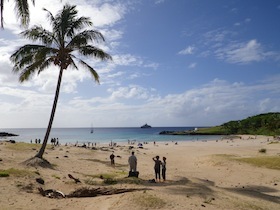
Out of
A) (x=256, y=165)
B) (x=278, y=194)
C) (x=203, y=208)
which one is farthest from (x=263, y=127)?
(x=203, y=208)

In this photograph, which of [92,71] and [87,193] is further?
[92,71]

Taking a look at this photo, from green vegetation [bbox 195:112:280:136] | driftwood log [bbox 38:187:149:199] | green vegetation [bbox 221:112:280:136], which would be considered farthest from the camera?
green vegetation [bbox 195:112:280:136]

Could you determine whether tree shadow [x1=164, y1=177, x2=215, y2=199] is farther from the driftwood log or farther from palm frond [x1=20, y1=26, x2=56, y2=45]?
palm frond [x1=20, y1=26, x2=56, y2=45]

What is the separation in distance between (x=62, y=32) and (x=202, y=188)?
16496 mm

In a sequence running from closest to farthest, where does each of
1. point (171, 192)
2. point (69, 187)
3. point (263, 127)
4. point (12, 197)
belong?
point (12, 197)
point (171, 192)
point (69, 187)
point (263, 127)

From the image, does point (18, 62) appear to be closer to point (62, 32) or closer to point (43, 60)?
point (43, 60)

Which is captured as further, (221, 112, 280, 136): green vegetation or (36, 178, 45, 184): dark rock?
(221, 112, 280, 136): green vegetation

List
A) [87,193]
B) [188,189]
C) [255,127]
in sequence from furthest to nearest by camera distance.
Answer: [255,127] → [188,189] → [87,193]

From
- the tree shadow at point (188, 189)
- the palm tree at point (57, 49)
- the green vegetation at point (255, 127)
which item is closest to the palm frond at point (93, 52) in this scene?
the palm tree at point (57, 49)

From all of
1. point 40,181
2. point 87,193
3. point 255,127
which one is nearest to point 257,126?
point 255,127

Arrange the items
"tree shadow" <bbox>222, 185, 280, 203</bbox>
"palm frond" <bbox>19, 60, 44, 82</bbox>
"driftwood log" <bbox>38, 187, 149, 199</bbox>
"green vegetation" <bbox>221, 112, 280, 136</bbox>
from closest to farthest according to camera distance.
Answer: "driftwood log" <bbox>38, 187, 149, 199</bbox> → "tree shadow" <bbox>222, 185, 280, 203</bbox> → "palm frond" <bbox>19, 60, 44, 82</bbox> → "green vegetation" <bbox>221, 112, 280, 136</bbox>

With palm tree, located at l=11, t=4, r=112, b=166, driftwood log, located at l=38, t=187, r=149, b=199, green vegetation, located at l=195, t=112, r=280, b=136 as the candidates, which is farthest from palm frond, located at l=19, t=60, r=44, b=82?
green vegetation, located at l=195, t=112, r=280, b=136

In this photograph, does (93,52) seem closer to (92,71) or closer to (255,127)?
(92,71)

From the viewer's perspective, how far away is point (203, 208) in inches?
489
